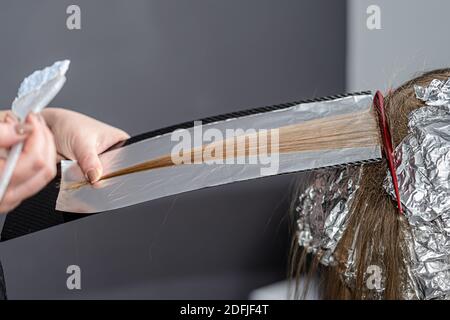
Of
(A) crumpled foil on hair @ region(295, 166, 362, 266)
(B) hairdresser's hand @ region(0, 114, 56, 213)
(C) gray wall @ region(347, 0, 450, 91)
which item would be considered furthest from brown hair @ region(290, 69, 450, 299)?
(B) hairdresser's hand @ region(0, 114, 56, 213)

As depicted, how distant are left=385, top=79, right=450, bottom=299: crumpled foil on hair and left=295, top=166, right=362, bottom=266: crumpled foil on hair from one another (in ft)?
0.20

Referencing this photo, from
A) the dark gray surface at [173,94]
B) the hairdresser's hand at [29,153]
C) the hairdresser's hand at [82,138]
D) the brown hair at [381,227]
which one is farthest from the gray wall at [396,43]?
the hairdresser's hand at [29,153]

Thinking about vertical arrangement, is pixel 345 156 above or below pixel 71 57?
below

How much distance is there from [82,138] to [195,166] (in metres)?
0.15

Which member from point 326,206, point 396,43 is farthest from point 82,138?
point 396,43

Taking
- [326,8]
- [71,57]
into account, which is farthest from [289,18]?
[71,57]

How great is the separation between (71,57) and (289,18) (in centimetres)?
47

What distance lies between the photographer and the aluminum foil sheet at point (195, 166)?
736 millimetres

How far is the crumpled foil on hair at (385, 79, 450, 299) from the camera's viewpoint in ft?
2.40

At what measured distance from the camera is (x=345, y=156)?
746mm

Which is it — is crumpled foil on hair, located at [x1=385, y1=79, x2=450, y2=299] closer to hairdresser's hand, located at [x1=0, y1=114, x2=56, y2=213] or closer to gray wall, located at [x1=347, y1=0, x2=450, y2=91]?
gray wall, located at [x1=347, y1=0, x2=450, y2=91]

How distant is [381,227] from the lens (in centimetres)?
78

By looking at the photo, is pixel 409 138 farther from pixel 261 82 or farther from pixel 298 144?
pixel 261 82
